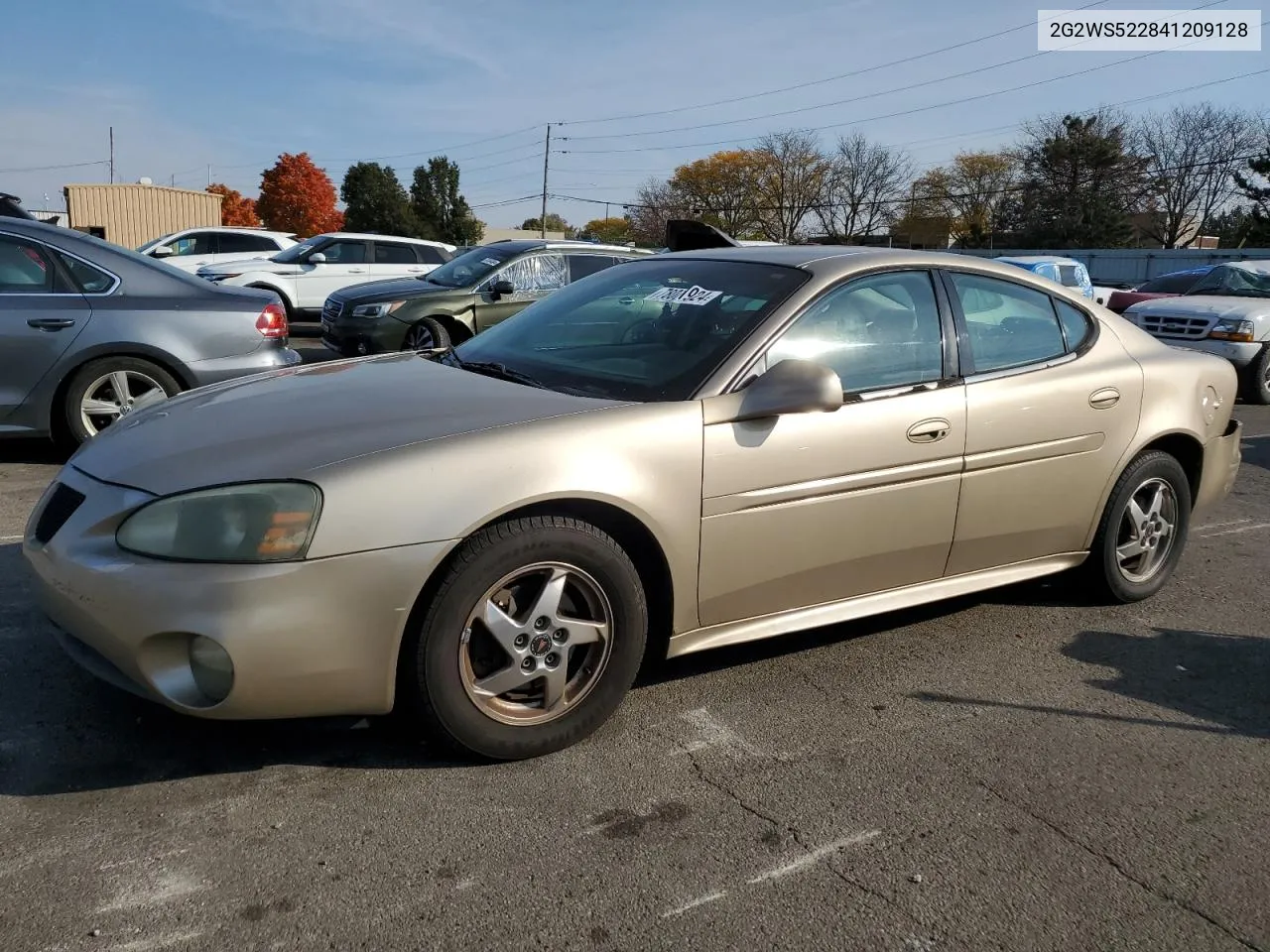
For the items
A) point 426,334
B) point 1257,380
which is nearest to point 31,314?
point 426,334

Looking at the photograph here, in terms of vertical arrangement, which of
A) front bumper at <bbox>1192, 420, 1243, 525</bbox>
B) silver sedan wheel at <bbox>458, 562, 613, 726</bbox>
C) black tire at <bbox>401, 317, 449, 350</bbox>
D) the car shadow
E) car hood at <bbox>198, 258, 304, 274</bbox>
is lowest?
→ the car shadow

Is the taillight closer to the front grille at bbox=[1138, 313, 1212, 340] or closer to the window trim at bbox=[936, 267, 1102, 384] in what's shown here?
the window trim at bbox=[936, 267, 1102, 384]

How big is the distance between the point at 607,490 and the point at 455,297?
8292mm

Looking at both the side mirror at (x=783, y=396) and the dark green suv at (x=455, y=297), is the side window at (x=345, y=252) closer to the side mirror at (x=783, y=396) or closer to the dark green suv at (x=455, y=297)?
the dark green suv at (x=455, y=297)

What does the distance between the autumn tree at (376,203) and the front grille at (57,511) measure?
6090cm

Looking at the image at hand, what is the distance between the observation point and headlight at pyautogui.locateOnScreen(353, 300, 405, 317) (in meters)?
10.6

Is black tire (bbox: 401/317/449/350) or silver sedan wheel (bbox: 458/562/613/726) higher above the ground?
black tire (bbox: 401/317/449/350)

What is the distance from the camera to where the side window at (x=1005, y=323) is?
390 cm

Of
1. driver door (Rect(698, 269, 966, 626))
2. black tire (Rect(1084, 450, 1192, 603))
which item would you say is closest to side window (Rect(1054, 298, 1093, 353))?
black tire (Rect(1084, 450, 1192, 603))

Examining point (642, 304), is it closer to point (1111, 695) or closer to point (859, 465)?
point (859, 465)

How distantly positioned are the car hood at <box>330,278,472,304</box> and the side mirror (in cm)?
804

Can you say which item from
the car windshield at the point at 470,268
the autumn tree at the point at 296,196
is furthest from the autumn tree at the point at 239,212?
the car windshield at the point at 470,268

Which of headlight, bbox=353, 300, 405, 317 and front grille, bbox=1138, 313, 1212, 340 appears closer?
headlight, bbox=353, 300, 405, 317

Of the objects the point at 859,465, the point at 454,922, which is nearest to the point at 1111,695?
the point at 859,465
